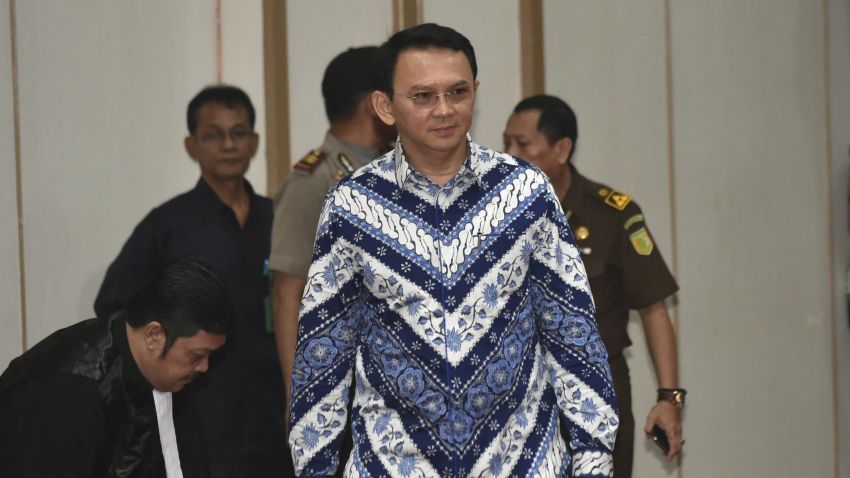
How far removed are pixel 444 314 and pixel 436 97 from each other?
1.34ft

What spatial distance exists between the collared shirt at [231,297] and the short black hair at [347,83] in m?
0.59

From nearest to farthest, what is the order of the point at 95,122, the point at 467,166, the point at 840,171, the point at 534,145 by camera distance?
1. the point at 467,166
2. the point at 534,145
3. the point at 95,122
4. the point at 840,171

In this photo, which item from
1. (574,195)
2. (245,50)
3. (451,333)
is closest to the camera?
(451,333)

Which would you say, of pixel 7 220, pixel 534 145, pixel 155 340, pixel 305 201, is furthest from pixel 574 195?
pixel 7 220

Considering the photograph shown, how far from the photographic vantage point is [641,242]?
3.63m

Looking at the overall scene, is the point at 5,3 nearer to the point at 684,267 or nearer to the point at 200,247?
the point at 200,247

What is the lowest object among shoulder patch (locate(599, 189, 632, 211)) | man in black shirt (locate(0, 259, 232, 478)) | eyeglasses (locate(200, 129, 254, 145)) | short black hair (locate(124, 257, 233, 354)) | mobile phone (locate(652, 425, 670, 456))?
mobile phone (locate(652, 425, 670, 456))

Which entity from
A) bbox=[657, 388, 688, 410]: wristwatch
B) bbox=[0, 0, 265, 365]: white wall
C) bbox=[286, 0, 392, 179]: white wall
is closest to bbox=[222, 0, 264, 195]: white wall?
bbox=[0, 0, 265, 365]: white wall

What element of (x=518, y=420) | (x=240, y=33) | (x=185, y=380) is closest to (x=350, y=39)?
(x=240, y=33)

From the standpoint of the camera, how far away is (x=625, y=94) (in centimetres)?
508

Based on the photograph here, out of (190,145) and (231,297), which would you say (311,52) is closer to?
(190,145)

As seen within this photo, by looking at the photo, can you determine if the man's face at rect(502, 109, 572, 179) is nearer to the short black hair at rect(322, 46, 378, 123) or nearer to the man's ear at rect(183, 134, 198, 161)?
the short black hair at rect(322, 46, 378, 123)

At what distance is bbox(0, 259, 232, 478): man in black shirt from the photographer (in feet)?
7.75

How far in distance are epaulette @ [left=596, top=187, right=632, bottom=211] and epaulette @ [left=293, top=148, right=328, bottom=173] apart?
0.89 metres
